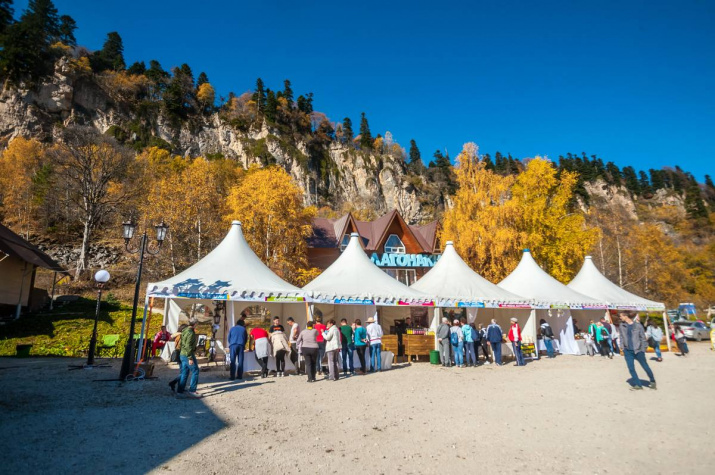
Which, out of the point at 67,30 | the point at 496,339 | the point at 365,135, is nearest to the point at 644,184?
the point at 365,135

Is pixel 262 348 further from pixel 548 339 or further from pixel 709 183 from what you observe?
pixel 709 183

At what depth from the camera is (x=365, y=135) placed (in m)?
89.2

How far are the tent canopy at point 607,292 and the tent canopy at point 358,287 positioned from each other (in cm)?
1082

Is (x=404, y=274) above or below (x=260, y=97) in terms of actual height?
below

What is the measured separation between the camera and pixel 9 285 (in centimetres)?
1775

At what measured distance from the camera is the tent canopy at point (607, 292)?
18125mm

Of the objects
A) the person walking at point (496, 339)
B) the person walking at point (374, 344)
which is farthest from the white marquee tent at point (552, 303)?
the person walking at point (374, 344)

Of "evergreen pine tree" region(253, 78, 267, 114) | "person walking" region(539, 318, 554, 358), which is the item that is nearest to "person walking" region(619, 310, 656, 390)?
"person walking" region(539, 318, 554, 358)

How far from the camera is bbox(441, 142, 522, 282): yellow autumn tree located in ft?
81.3

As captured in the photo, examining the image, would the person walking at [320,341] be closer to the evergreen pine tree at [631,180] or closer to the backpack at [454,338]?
the backpack at [454,338]

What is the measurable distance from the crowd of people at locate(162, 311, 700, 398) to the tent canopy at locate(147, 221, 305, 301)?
47.1 inches

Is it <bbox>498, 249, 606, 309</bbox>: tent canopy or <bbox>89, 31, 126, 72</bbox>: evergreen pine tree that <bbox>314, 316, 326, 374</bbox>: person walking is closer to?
<bbox>498, 249, 606, 309</bbox>: tent canopy

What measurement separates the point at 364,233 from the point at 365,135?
61988 mm

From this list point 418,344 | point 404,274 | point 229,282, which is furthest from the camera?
point 404,274
